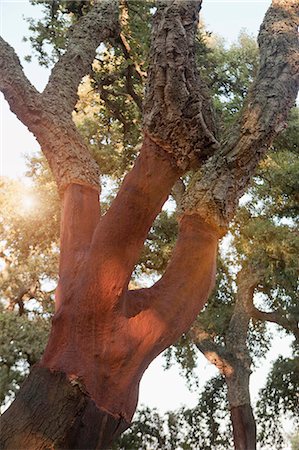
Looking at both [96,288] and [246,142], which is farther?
[246,142]

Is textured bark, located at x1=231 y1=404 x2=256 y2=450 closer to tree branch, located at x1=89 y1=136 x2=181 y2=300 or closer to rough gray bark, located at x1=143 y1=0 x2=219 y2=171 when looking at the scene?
tree branch, located at x1=89 y1=136 x2=181 y2=300

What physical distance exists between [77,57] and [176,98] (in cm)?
246

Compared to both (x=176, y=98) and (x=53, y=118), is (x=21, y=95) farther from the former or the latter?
(x=176, y=98)

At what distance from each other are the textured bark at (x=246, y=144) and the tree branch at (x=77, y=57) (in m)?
1.79

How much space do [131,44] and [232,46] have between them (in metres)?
5.50

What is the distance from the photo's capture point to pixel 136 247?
156 inches

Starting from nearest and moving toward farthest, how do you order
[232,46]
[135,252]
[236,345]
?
[135,252] → [236,345] → [232,46]

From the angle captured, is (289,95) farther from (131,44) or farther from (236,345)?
(236,345)

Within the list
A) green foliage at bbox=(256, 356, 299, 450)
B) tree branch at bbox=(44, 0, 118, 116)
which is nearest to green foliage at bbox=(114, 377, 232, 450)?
green foliage at bbox=(256, 356, 299, 450)

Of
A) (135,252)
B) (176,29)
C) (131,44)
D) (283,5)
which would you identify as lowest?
(135,252)

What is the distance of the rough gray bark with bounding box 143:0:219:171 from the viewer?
3.80 meters

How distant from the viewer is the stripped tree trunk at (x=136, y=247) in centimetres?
331

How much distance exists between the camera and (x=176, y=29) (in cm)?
399

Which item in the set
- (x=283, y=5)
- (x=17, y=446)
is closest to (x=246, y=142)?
(x=283, y=5)
